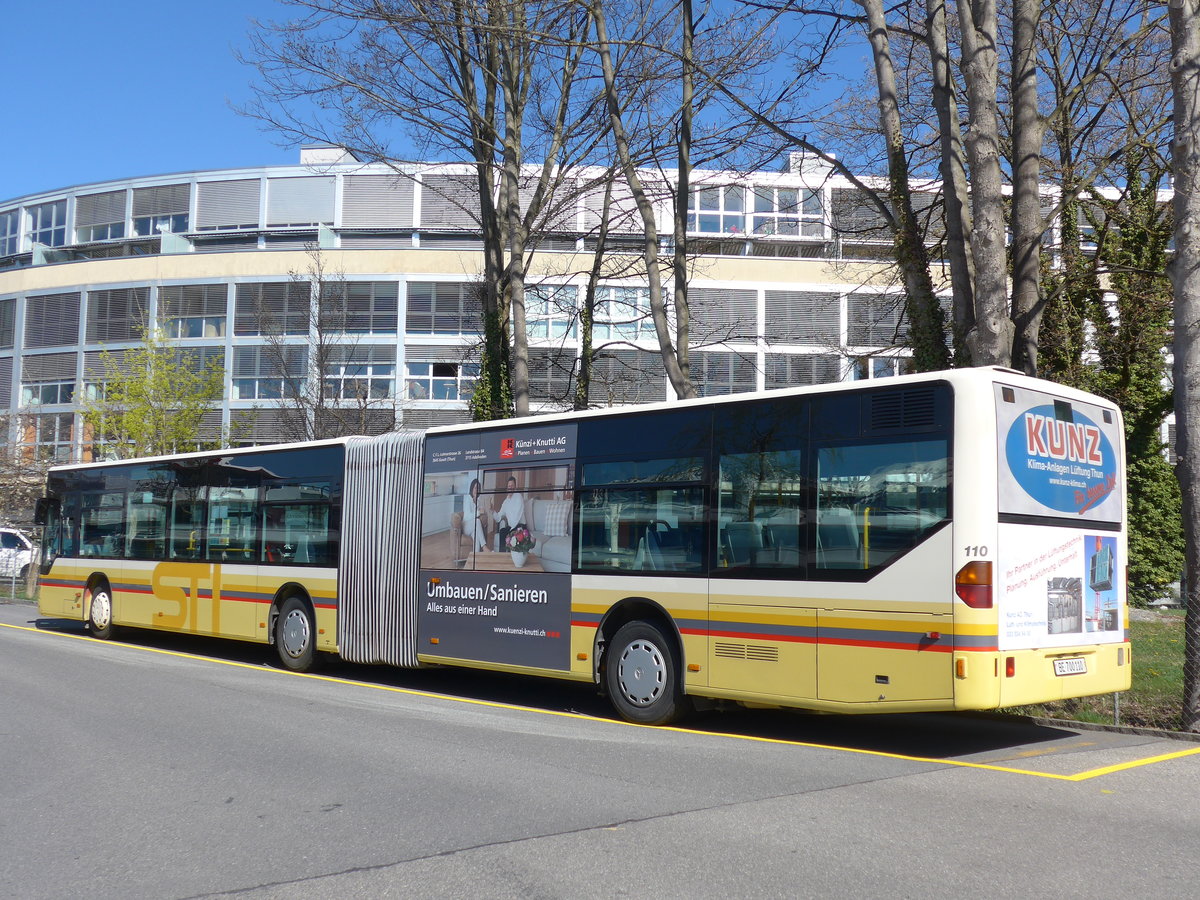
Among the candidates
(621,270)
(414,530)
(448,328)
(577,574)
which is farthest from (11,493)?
(577,574)

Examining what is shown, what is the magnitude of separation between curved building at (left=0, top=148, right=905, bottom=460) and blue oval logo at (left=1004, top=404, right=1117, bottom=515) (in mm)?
29790

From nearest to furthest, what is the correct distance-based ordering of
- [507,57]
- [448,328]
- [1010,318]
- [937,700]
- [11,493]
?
[937,700], [1010,318], [507,57], [11,493], [448,328]

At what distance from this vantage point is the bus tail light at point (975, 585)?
817 centimetres

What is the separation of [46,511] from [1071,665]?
711 inches

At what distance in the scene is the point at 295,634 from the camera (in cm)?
1520

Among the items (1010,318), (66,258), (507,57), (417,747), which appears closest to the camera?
(417,747)

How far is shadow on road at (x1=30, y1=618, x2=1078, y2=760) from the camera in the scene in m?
9.59

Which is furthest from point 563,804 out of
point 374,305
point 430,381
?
Answer: point 374,305

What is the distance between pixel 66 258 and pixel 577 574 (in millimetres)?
50764

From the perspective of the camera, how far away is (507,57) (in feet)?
66.7

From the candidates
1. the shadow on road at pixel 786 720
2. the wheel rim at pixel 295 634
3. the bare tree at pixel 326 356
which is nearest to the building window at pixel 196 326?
the bare tree at pixel 326 356

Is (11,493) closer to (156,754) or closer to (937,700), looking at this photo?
(156,754)

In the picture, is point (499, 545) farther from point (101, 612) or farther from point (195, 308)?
point (195, 308)

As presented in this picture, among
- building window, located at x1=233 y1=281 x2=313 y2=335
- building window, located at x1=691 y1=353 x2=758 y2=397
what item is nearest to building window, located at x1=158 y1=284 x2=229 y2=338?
building window, located at x1=233 y1=281 x2=313 y2=335
